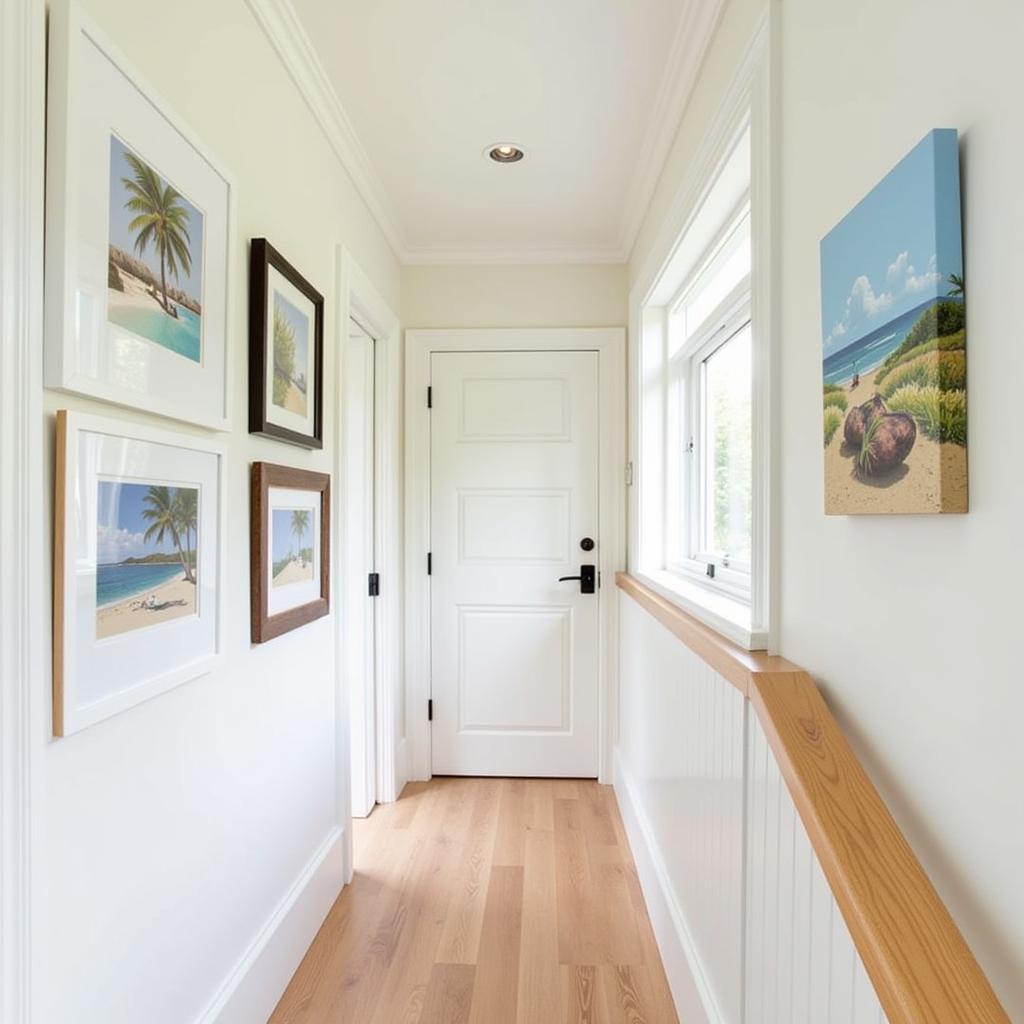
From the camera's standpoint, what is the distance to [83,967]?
99 cm

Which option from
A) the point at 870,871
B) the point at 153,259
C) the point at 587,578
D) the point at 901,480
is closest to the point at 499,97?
the point at 153,259

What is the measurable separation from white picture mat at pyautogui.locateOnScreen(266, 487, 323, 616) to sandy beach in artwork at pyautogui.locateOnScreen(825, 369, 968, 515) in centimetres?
120

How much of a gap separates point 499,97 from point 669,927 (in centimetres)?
231

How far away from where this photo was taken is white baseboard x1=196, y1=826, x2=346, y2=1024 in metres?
1.42

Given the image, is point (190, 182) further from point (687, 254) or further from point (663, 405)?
point (663, 405)

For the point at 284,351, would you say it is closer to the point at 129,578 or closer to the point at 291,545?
the point at 291,545

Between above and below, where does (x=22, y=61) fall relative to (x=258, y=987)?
above

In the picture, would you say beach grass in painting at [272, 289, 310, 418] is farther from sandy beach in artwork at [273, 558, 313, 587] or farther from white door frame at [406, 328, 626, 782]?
white door frame at [406, 328, 626, 782]

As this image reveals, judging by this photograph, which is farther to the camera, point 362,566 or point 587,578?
point 587,578

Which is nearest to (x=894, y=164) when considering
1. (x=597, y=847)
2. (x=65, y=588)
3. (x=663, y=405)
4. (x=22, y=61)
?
(x=22, y=61)

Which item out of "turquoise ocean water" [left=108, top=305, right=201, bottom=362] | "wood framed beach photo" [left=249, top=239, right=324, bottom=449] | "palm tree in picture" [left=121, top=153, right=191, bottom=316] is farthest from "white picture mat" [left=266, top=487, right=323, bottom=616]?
"palm tree in picture" [left=121, top=153, right=191, bottom=316]

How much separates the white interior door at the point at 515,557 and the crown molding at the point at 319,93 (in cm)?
81

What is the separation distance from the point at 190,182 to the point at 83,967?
128cm

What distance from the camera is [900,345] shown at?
0.74 meters
